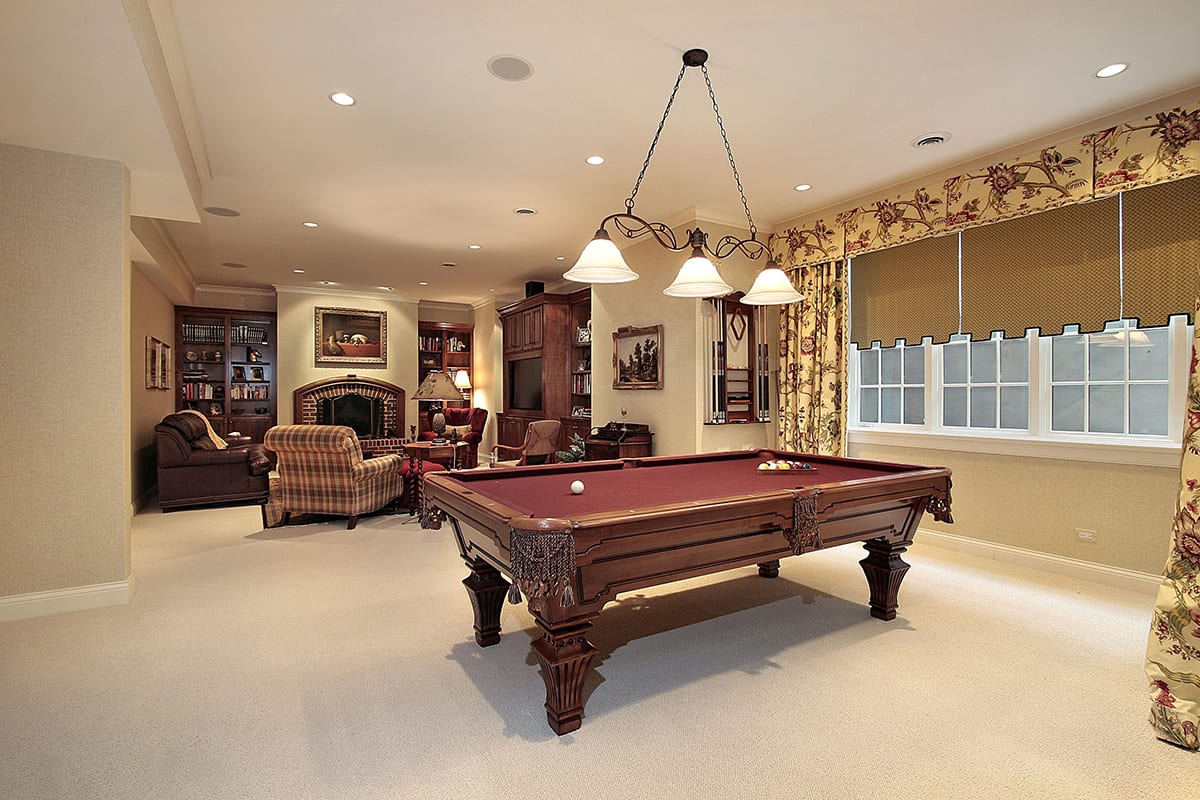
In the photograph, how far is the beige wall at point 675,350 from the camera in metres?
5.21

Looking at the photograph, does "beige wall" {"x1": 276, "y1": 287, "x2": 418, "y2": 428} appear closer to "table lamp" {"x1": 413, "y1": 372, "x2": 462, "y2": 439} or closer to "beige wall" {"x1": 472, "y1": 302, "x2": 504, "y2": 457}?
"beige wall" {"x1": 472, "y1": 302, "x2": 504, "y2": 457}

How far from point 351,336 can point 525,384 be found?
3.16 metres

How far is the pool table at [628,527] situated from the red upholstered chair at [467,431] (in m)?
4.38

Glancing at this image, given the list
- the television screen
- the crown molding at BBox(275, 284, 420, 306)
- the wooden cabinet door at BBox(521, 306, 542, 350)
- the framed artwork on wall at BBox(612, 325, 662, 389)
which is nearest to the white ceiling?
the framed artwork on wall at BBox(612, 325, 662, 389)

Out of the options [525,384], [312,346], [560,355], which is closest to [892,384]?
[560,355]

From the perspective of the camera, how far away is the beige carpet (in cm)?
185

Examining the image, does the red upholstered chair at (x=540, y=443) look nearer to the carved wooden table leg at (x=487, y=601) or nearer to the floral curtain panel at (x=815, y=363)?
the floral curtain panel at (x=815, y=363)

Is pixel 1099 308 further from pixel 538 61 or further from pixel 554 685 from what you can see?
pixel 554 685

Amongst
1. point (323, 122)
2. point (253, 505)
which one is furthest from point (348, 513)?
point (323, 122)

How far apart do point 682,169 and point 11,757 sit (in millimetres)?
4513

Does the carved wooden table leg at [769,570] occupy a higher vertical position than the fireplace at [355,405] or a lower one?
lower

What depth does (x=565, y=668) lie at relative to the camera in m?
2.09

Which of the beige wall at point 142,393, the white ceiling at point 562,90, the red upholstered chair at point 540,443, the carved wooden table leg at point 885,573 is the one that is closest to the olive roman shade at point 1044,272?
the white ceiling at point 562,90

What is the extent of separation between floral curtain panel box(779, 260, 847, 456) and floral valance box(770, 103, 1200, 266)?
0.78 ft
